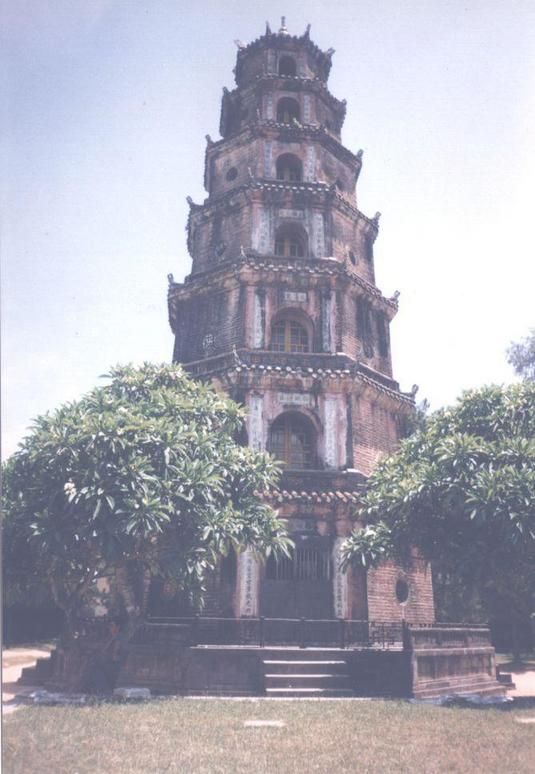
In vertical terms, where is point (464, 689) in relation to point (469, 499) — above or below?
below

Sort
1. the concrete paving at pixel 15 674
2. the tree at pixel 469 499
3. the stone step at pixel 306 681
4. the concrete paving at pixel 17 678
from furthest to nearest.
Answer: the stone step at pixel 306 681 < the tree at pixel 469 499 < the concrete paving at pixel 17 678 < the concrete paving at pixel 15 674

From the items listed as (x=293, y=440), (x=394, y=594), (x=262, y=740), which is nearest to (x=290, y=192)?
(x=293, y=440)

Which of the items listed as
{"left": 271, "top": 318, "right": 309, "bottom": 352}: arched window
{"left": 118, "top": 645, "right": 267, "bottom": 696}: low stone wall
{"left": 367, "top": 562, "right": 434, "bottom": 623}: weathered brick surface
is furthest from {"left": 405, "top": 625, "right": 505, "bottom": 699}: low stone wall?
{"left": 271, "top": 318, "right": 309, "bottom": 352}: arched window

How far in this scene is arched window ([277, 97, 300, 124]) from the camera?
25906 millimetres

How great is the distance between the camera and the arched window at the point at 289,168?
2469cm

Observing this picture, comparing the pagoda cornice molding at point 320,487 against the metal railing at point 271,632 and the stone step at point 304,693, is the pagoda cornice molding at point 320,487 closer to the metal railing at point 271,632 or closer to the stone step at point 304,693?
the metal railing at point 271,632

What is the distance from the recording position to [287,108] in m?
26.2

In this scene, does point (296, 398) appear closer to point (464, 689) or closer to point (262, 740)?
point (464, 689)

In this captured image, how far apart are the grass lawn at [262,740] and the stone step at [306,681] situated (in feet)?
6.98

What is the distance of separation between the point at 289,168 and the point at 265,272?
6219 millimetres

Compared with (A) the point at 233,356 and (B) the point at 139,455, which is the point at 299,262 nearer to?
(A) the point at 233,356

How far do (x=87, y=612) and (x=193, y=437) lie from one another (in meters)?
10.7

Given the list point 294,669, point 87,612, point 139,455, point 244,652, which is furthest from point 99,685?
point 87,612

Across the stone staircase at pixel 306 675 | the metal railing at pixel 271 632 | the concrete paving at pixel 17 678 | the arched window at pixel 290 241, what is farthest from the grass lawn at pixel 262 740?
the arched window at pixel 290 241
